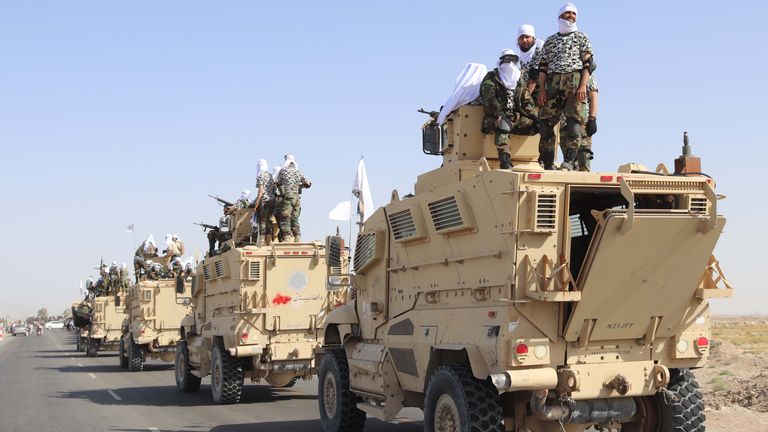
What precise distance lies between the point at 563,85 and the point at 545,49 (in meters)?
0.46

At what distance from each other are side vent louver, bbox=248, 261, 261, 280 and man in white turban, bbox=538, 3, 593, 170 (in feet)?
27.1

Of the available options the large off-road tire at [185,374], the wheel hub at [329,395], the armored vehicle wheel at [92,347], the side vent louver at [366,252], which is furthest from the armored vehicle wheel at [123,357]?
the side vent louver at [366,252]

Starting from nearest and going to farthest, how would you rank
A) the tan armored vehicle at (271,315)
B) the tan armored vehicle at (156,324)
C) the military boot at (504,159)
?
the military boot at (504,159)
the tan armored vehicle at (271,315)
the tan armored vehicle at (156,324)

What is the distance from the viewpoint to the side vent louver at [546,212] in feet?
26.4

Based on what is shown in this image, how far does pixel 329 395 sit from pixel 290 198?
7.80 meters

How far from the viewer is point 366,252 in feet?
38.3

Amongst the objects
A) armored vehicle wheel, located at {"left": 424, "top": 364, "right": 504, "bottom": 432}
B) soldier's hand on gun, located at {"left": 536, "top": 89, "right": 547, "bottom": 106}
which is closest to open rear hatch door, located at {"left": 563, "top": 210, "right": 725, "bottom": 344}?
armored vehicle wheel, located at {"left": 424, "top": 364, "right": 504, "bottom": 432}

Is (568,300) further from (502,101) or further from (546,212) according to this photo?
(502,101)

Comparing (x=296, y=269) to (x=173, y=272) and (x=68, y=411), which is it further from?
(x=173, y=272)

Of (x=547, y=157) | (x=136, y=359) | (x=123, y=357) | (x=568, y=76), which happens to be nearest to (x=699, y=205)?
(x=568, y=76)

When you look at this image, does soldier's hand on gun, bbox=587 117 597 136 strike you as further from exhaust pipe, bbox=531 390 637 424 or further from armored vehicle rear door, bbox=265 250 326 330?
armored vehicle rear door, bbox=265 250 326 330

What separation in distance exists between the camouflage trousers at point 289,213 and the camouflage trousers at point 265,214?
543 mm

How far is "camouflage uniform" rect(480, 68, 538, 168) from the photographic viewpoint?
1005 cm

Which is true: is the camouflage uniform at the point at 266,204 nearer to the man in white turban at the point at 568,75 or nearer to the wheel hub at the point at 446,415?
the man in white turban at the point at 568,75
